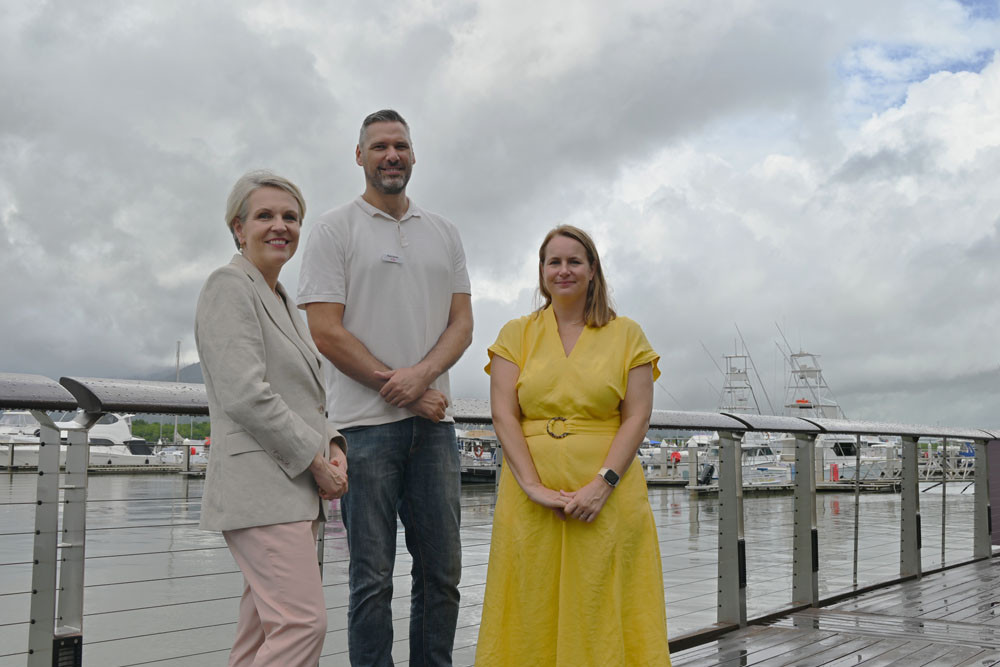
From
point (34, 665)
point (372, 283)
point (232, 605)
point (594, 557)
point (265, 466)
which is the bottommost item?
point (232, 605)

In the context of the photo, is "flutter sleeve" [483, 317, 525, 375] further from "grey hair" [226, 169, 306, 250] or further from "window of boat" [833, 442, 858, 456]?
"window of boat" [833, 442, 858, 456]

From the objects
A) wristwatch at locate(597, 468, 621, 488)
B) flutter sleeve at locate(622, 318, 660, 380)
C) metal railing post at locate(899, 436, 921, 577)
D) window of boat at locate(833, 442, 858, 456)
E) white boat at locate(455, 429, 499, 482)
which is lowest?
white boat at locate(455, 429, 499, 482)

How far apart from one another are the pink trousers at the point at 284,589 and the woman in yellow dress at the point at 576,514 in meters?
0.77

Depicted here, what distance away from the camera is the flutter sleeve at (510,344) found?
2.62 metres

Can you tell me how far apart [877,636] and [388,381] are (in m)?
2.60

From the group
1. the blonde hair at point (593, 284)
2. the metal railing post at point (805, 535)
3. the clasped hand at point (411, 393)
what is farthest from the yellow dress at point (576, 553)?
the metal railing post at point (805, 535)

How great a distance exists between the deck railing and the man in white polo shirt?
289mm

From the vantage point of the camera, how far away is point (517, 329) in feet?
8.73

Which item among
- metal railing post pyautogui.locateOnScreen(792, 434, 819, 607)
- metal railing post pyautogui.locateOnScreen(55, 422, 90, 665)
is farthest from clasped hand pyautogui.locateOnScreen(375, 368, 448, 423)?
metal railing post pyautogui.locateOnScreen(792, 434, 819, 607)

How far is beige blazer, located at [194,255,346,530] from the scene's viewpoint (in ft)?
5.76

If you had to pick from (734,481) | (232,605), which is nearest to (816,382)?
(232,605)

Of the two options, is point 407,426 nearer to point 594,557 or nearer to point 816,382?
point 594,557

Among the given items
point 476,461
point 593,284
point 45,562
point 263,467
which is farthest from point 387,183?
point 476,461

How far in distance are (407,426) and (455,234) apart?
61 cm
